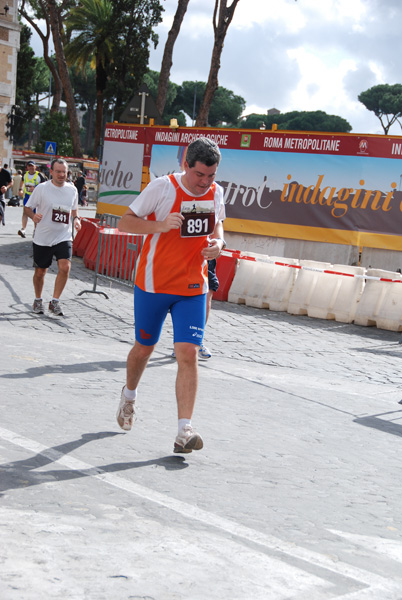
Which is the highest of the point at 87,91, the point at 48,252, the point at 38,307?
the point at 87,91

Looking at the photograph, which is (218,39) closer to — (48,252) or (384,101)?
(48,252)

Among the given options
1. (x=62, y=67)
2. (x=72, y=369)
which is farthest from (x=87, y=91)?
(x=72, y=369)

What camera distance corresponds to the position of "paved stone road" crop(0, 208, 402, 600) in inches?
130

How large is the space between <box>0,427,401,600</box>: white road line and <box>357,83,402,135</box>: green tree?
11046cm

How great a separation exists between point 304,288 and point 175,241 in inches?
331

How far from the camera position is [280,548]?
370 cm

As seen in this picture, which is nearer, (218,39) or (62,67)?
(218,39)

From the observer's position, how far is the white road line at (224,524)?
3432 mm

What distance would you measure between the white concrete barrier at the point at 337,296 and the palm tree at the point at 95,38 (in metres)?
43.2

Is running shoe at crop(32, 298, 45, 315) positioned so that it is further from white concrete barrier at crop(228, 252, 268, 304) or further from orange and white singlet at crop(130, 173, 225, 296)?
orange and white singlet at crop(130, 173, 225, 296)

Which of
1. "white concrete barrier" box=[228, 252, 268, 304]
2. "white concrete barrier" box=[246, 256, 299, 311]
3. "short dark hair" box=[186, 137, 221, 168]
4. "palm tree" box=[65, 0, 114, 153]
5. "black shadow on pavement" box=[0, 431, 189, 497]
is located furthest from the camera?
"palm tree" box=[65, 0, 114, 153]

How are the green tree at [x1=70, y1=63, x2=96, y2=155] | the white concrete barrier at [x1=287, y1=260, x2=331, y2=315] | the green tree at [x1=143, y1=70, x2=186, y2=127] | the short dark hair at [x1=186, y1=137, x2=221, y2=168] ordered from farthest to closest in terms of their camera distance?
the green tree at [x1=143, y1=70, x2=186, y2=127] < the green tree at [x1=70, y1=63, x2=96, y2=155] < the white concrete barrier at [x1=287, y1=260, x2=331, y2=315] < the short dark hair at [x1=186, y1=137, x2=221, y2=168]

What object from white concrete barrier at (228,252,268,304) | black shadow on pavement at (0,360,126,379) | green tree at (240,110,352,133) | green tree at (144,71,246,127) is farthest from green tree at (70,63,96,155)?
black shadow on pavement at (0,360,126,379)

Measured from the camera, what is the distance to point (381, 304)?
493 inches
